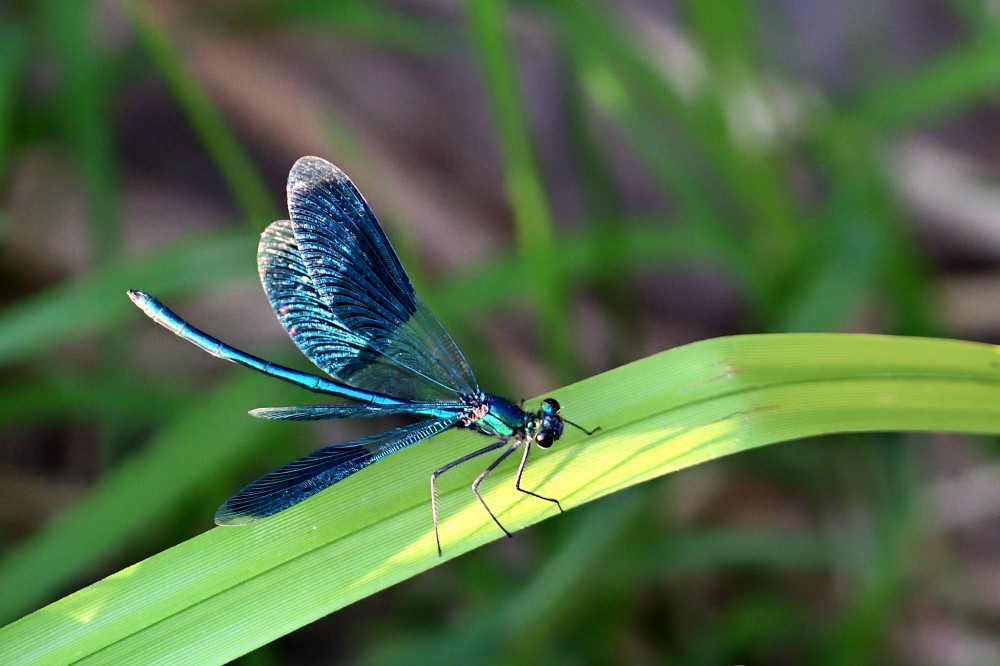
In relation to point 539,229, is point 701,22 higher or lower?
higher

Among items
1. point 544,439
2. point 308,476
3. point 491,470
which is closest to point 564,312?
point 544,439

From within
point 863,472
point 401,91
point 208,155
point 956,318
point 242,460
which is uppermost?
point 401,91

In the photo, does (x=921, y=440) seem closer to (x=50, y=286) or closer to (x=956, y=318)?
(x=956, y=318)

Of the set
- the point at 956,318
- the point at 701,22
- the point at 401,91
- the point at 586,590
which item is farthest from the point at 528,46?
the point at 586,590

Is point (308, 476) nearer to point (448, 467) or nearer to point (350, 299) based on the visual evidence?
point (448, 467)

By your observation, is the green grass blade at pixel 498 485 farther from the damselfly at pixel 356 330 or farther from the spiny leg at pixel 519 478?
the damselfly at pixel 356 330

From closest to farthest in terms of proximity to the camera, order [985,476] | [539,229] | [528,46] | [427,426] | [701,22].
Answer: [427,426] < [539,229] < [701,22] < [985,476] < [528,46]
